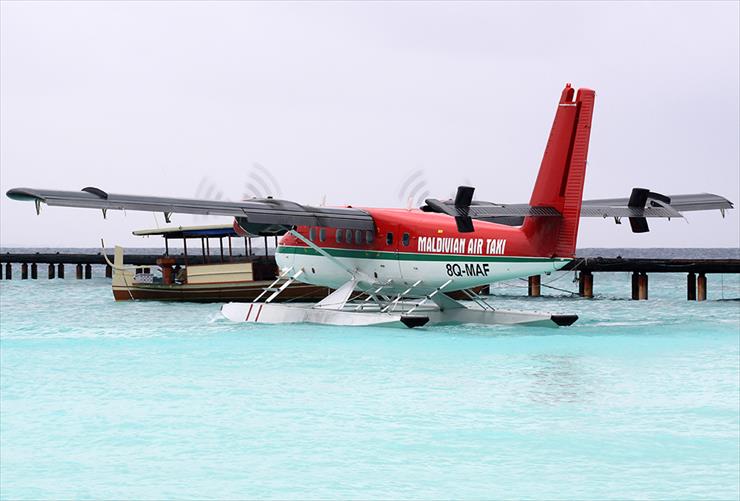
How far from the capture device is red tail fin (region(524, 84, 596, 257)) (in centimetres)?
2245

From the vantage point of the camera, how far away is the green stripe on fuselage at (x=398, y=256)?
74.2ft

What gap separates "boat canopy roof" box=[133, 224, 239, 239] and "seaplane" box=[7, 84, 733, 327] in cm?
741

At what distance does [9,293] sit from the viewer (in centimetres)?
5169

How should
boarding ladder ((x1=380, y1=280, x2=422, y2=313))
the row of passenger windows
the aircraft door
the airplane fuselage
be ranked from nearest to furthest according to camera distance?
the airplane fuselage < boarding ladder ((x1=380, y1=280, x2=422, y2=313)) < the aircraft door < the row of passenger windows

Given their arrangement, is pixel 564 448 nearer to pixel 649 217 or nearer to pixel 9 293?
pixel 649 217

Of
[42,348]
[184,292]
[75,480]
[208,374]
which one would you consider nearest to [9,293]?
[184,292]

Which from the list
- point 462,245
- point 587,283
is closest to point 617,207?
point 462,245

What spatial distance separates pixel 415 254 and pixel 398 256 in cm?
58

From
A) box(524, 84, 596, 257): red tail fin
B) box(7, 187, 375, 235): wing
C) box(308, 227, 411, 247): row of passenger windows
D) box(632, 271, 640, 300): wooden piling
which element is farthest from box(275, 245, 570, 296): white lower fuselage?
box(632, 271, 640, 300): wooden piling

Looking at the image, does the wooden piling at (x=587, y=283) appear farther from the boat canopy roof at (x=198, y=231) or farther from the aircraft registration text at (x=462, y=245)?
the aircraft registration text at (x=462, y=245)

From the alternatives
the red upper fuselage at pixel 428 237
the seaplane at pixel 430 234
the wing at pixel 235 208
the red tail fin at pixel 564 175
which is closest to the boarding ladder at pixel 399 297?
the seaplane at pixel 430 234

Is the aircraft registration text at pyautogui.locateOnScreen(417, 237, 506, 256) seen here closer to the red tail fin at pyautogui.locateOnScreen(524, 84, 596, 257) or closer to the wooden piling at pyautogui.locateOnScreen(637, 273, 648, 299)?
the red tail fin at pyautogui.locateOnScreen(524, 84, 596, 257)

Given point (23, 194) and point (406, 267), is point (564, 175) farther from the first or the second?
point (23, 194)

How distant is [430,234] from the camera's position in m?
24.2
